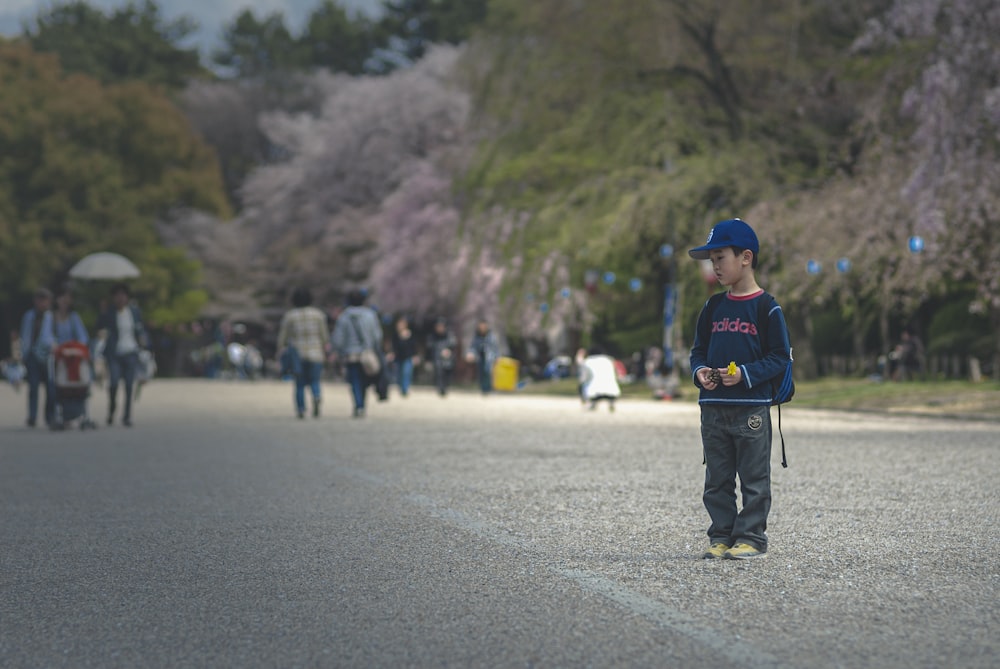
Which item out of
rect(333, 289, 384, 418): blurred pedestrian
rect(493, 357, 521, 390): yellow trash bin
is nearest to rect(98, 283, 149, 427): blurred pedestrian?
rect(333, 289, 384, 418): blurred pedestrian

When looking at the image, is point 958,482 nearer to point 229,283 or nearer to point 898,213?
point 898,213

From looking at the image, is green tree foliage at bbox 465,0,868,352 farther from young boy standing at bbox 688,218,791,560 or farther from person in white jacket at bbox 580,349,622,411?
young boy standing at bbox 688,218,791,560

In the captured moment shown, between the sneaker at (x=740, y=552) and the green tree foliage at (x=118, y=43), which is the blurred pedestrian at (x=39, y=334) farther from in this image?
the green tree foliage at (x=118, y=43)

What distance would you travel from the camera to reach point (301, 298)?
65.3 ft

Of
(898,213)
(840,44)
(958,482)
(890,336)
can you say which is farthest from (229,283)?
(958,482)

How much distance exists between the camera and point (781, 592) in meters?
5.85

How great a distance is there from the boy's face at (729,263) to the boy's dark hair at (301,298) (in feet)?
43.8

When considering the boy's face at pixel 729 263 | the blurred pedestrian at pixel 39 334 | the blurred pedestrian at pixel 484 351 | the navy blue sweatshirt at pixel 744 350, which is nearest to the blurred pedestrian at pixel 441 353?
the blurred pedestrian at pixel 484 351

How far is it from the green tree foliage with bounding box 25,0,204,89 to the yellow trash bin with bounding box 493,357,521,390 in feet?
132

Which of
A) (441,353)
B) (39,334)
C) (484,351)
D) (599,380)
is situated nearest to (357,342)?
(599,380)

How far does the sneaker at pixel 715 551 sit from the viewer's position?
6738mm

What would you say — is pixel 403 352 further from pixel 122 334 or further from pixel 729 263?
pixel 729 263

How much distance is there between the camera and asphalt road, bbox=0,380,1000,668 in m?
4.95

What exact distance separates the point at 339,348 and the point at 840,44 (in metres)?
15.3
